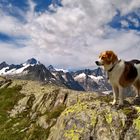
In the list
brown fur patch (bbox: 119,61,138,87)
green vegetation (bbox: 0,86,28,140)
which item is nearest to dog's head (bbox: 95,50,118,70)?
brown fur patch (bbox: 119,61,138,87)

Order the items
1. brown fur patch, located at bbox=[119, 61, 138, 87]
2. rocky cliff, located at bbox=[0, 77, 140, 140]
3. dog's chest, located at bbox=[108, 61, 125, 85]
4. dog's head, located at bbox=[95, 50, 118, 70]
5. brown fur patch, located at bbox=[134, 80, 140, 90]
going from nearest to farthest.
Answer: rocky cliff, located at bbox=[0, 77, 140, 140] → dog's head, located at bbox=[95, 50, 118, 70] → dog's chest, located at bbox=[108, 61, 125, 85] → brown fur patch, located at bbox=[119, 61, 138, 87] → brown fur patch, located at bbox=[134, 80, 140, 90]

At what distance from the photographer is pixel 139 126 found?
16547 mm

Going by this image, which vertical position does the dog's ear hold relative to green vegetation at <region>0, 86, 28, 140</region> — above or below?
above

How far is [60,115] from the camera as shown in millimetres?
20906

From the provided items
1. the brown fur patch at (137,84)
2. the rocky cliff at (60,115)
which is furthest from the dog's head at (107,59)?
the brown fur patch at (137,84)

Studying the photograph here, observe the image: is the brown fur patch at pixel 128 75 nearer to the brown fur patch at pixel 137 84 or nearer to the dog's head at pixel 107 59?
the dog's head at pixel 107 59

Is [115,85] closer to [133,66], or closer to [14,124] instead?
[133,66]

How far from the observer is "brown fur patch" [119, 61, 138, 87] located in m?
18.1

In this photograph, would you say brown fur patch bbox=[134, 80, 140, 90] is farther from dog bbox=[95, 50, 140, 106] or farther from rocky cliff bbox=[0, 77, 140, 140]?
rocky cliff bbox=[0, 77, 140, 140]

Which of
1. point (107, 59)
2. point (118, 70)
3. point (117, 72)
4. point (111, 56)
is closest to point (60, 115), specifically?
point (117, 72)

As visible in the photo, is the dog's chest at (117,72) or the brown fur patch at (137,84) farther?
the brown fur patch at (137,84)

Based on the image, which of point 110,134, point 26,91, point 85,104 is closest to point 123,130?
point 110,134

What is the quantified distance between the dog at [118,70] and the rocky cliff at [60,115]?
51.7 inches

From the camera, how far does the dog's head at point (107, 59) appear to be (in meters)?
17.5
